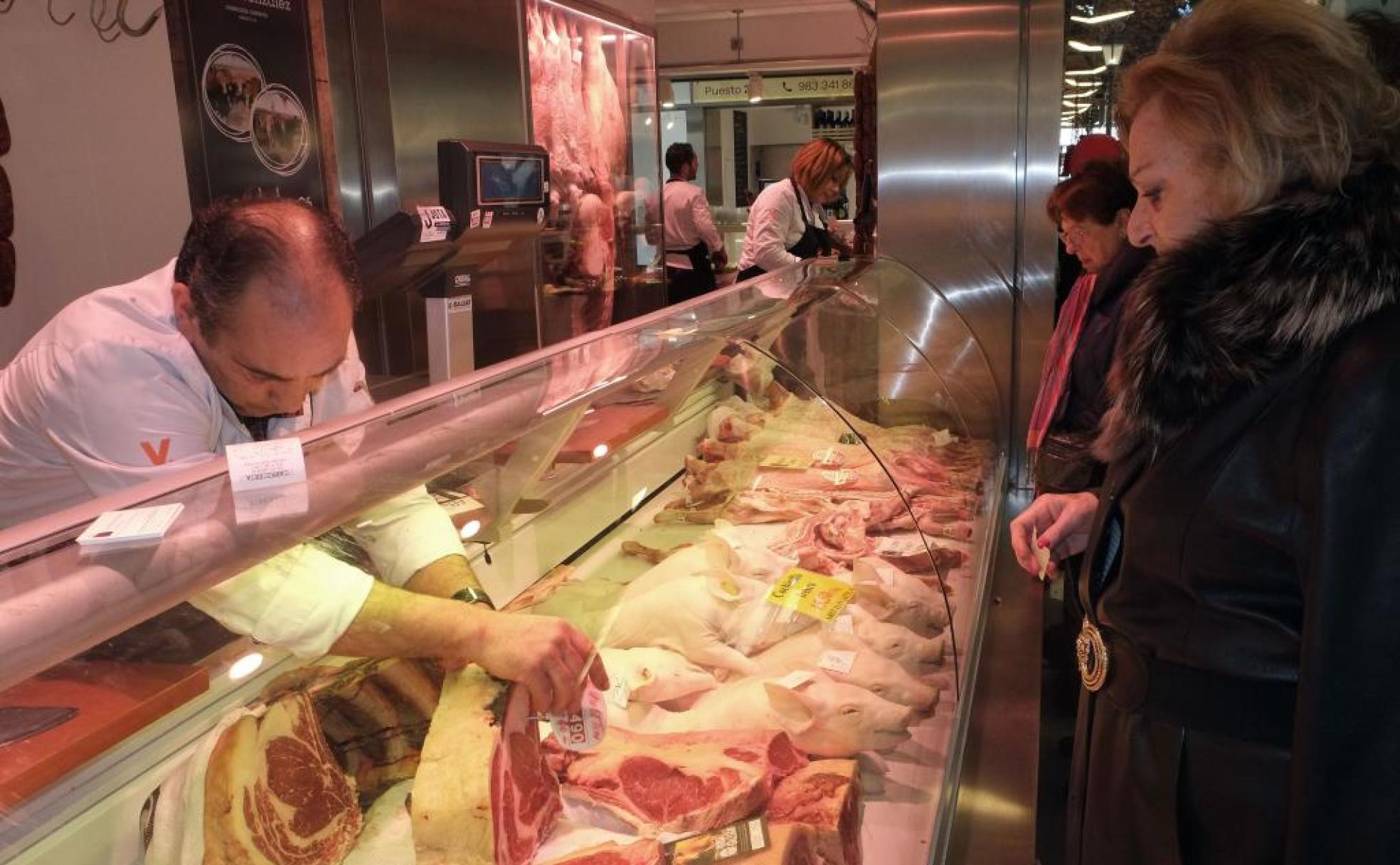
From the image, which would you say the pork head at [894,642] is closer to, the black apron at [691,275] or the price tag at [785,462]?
the price tag at [785,462]

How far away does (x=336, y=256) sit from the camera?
1.78 meters

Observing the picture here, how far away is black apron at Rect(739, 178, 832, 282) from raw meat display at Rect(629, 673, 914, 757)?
16.5ft

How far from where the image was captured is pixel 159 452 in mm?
1760

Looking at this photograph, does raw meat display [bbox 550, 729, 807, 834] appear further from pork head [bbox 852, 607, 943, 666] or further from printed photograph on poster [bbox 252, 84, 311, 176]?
printed photograph on poster [bbox 252, 84, 311, 176]

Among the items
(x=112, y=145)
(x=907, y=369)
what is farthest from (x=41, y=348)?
(x=907, y=369)

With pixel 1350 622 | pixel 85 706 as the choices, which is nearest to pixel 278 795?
pixel 85 706

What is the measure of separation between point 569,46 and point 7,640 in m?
5.83

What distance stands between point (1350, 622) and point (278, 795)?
1234 millimetres

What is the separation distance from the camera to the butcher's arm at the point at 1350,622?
121 centimetres

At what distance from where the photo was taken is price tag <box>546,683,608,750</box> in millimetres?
1457

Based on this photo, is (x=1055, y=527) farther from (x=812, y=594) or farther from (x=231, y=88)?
(x=231, y=88)

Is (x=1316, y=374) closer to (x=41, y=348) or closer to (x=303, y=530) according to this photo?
(x=303, y=530)

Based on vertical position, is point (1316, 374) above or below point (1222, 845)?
above

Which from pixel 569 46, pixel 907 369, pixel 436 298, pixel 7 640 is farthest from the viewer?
pixel 569 46
